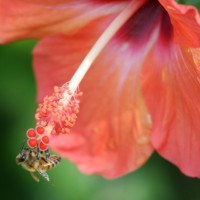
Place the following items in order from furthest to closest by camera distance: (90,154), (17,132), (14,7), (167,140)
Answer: (17,132) → (90,154) → (167,140) → (14,7)

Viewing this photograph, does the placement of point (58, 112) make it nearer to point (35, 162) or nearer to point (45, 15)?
point (35, 162)

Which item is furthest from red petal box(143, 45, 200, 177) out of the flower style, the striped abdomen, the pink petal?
the striped abdomen

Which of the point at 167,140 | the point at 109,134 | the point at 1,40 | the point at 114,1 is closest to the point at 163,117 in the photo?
the point at 167,140

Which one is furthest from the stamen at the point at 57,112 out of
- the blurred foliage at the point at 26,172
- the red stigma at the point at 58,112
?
the blurred foliage at the point at 26,172

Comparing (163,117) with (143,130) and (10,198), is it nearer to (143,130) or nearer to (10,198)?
(143,130)

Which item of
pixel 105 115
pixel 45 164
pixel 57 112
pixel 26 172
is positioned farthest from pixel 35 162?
pixel 26 172
